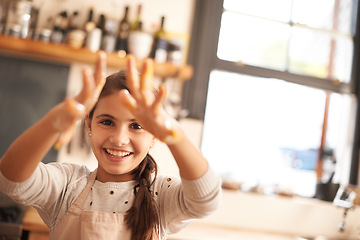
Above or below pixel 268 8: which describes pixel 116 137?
below

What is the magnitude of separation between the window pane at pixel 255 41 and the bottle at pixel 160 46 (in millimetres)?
513

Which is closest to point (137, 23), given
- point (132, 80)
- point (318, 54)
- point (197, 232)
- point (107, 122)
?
point (197, 232)

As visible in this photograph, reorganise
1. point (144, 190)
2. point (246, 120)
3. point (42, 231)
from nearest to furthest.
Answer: point (144, 190)
point (42, 231)
point (246, 120)

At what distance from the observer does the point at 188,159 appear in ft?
2.33

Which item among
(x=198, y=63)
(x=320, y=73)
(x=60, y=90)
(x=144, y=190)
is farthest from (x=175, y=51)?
(x=144, y=190)

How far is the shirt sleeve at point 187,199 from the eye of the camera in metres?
0.73

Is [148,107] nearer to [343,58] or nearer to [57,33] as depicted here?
[57,33]

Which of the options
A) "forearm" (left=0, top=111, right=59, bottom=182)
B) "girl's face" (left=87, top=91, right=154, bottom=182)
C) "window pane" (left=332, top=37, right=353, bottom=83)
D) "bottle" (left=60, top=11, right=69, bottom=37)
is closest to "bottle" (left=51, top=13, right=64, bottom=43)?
"bottle" (left=60, top=11, right=69, bottom=37)

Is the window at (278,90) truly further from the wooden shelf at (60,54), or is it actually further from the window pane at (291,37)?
the wooden shelf at (60,54)

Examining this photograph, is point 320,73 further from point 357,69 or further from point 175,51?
point 175,51

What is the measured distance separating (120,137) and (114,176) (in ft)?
0.49

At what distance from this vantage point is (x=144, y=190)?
895mm

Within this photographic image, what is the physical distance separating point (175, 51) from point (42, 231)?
1.21m

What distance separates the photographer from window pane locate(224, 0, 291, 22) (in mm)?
2613
